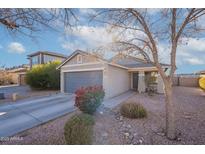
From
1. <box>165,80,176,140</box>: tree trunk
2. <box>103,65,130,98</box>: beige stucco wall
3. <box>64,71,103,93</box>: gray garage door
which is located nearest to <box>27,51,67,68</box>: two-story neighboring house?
<box>64,71,103,93</box>: gray garage door

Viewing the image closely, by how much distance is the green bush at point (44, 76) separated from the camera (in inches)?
485

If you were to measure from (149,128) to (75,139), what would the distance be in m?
2.49

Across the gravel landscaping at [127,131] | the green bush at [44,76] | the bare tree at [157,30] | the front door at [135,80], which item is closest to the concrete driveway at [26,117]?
the gravel landscaping at [127,131]

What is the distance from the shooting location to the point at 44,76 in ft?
42.0

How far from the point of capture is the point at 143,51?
15.5 feet

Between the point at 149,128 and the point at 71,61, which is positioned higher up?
the point at 71,61

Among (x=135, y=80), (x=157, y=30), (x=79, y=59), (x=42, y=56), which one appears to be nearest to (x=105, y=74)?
(x=79, y=59)

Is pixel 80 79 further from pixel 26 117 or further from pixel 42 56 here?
pixel 26 117

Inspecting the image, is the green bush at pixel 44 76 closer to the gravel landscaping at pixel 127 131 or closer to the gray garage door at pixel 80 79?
the gray garage door at pixel 80 79

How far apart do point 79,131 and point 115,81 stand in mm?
7053
